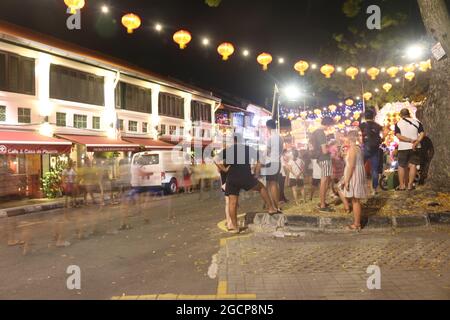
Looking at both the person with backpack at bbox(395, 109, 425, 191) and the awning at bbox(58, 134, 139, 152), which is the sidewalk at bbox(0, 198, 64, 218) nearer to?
the awning at bbox(58, 134, 139, 152)

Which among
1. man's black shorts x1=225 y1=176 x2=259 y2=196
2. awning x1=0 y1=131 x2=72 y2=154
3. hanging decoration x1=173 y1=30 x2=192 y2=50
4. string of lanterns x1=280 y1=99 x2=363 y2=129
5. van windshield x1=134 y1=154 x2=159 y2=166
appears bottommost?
man's black shorts x1=225 y1=176 x2=259 y2=196

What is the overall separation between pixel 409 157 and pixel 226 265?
6004 millimetres

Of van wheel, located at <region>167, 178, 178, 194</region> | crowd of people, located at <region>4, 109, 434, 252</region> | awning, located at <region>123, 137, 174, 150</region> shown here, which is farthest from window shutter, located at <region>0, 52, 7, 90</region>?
awning, located at <region>123, 137, 174, 150</region>

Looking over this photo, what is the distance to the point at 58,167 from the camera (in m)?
20.2

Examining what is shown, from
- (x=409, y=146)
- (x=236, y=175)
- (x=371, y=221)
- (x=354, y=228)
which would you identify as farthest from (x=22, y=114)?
(x=371, y=221)

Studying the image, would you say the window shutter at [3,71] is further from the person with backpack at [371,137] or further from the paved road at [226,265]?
the person with backpack at [371,137]

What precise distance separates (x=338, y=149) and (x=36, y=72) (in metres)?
15.9

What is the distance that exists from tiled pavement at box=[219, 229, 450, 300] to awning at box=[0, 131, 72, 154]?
1178 cm

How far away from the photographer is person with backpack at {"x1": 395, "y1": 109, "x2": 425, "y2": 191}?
32.7 feet

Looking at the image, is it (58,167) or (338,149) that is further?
(58,167)

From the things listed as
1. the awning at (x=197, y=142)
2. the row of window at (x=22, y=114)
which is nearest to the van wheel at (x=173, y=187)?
the row of window at (x=22, y=114)

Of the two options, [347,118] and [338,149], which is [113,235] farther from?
[347,118]

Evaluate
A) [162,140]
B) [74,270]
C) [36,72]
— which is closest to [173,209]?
[74,270]
